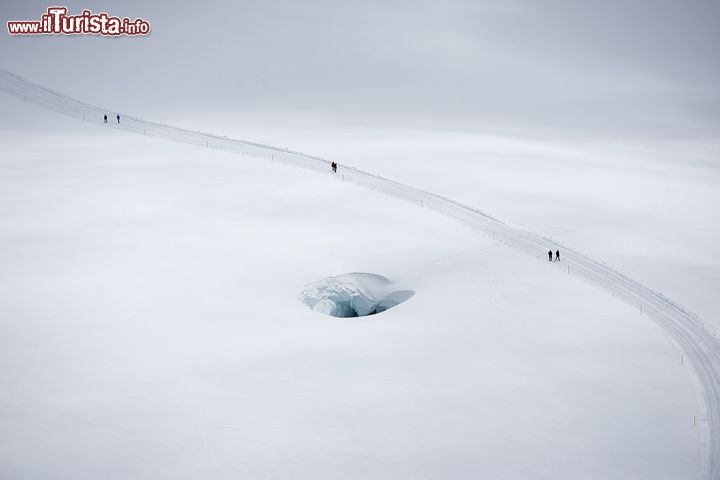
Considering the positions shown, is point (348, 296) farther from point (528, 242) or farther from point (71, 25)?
point (71, 25)

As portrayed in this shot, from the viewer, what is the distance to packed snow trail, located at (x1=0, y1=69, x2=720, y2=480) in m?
41.2

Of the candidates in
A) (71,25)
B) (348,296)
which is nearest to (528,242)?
(348,296)

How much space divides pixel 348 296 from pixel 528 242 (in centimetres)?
2197

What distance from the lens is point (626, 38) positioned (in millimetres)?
169875

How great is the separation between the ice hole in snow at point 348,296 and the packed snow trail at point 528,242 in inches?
626

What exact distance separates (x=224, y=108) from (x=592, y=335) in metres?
91.3

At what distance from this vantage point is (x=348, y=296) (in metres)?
50.0

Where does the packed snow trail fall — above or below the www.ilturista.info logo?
below

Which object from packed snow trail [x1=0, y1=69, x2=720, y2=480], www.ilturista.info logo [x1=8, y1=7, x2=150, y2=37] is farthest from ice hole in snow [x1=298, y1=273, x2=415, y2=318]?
www.ilturista.info logo [x1=8, y1=7, x2=150, y2=37]

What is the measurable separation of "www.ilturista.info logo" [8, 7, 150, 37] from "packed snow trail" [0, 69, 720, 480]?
37457 millimetres

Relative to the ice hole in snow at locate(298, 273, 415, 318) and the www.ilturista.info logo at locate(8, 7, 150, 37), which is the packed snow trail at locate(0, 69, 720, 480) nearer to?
the ice hole in snow at locate(298, 273, 415, 318)

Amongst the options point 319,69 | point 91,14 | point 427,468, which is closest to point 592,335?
point 427,468

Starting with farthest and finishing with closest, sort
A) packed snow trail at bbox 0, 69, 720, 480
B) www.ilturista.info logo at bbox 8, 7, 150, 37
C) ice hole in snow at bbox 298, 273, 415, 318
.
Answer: www.ilturista.info logo at bbox 8, 7, 150, 37, ice hole in snow at bbox 298, 273, 415, 318, packed snow trail at bbox 0, 69, 720, 480

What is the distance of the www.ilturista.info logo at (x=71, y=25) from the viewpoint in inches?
5802
